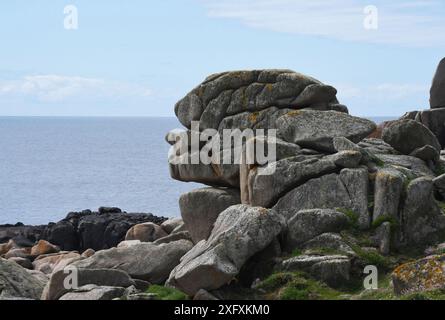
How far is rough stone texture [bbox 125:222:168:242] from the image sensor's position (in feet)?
194

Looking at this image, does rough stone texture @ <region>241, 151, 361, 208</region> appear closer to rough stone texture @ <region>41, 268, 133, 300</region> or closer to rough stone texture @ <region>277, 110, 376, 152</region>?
rough stone texture @ <region>277, 110, 376, 152</region>

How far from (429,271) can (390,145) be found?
676 inches

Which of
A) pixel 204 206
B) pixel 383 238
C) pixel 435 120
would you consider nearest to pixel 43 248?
pixel 204 206

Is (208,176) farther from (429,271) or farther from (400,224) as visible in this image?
(429,271)

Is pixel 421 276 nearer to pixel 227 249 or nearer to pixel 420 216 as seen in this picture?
pixel 227 249

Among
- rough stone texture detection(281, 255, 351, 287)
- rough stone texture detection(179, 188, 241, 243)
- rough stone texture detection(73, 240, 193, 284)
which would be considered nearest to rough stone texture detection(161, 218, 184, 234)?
rough stone texture detection(179, 188, 241, 243)

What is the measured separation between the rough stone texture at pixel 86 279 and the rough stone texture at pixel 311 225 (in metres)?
6.84

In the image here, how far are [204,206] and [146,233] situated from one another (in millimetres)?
15273

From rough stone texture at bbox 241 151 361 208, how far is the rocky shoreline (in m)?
0.05

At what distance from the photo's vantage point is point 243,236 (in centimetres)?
3519

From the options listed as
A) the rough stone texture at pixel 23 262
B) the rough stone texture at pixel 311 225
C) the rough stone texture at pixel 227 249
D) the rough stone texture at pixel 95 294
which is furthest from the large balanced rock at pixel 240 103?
the rough stone texture at pixel 23 262

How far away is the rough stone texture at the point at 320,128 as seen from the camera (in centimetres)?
4259

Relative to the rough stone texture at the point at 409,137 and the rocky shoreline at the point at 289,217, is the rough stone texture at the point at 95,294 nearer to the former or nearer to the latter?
the rocky shoreline at the point at 289,217
